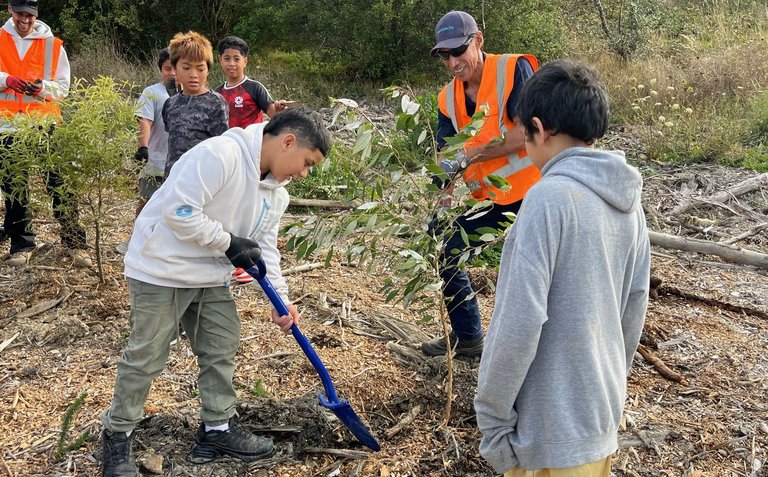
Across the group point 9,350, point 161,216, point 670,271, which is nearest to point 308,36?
point 670,271

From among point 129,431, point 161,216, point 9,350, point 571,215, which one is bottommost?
point 9,350

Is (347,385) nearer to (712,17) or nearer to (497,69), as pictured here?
(497,69)

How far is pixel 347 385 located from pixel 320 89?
8.63 metres

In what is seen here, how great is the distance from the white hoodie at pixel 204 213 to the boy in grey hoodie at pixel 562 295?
4.35 ft

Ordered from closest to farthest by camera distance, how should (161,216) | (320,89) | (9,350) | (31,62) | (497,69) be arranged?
(161,216) → (497,69) → (9,350) → (31,62) → (320,89)

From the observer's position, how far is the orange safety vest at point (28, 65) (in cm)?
558

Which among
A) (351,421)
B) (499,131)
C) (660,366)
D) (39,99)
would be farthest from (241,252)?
(39,99)

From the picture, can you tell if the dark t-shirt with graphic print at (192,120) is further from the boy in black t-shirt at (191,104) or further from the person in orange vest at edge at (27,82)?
the person in orange vest at edge at (27,82)

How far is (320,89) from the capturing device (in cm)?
1192

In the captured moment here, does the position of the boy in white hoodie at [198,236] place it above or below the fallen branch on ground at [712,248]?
above

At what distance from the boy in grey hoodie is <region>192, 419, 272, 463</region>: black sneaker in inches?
59.7

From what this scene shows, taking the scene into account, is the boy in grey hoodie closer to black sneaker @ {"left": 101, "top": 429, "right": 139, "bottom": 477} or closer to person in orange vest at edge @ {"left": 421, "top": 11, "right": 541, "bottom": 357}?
person in orange vest at edge @ {"left": 421, "top": 11, "right": 541, "bottom": 357}

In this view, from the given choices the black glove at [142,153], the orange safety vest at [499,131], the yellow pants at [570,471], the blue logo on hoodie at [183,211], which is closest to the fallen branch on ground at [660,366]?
the orange safety vest at [499,131]

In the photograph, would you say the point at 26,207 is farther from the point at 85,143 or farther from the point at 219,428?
the point at 219,428
